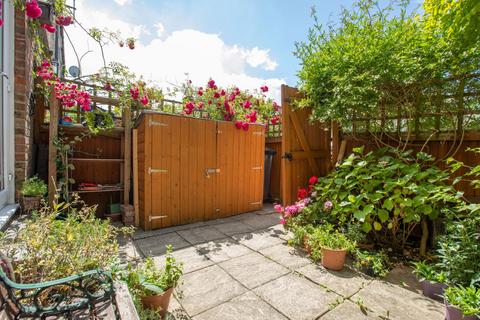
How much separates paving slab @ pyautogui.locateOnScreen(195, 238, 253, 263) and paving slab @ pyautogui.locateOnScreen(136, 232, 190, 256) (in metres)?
0.26

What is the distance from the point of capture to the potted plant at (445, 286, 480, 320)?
1.30 m

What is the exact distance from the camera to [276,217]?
13.1 ft

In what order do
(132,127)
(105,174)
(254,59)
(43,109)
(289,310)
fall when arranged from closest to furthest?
(289,310), (43,109), (132,127), (105,174), (254,59)

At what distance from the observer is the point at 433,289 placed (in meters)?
1.75

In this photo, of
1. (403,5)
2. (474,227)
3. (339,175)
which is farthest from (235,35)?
(474,227)

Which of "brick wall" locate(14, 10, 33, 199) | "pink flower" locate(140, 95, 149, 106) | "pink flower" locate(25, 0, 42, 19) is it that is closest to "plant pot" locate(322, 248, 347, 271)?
"pink flower" locate(140, 95, 149, 106)

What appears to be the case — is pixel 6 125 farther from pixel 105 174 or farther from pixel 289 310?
pixel 289 310

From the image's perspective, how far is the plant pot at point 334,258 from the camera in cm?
215

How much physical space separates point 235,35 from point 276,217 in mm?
3743

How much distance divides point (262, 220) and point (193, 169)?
58.4 inches

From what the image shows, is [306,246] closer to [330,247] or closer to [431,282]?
[330,247]

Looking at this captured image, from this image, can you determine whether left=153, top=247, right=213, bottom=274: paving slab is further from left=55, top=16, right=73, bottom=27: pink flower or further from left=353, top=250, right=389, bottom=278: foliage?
left=55, top=16, right=73, bottom=27: pink flower

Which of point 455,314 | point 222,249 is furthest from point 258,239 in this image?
point 455,314

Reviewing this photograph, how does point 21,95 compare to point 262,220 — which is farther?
A: point 262,220
